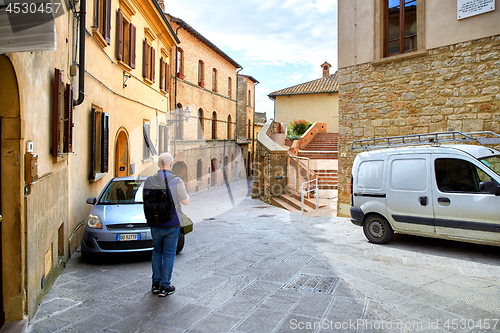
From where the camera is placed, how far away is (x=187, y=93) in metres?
25.0

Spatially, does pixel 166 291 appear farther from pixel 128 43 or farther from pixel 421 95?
pixel 128 43

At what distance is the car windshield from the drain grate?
10.2 ft

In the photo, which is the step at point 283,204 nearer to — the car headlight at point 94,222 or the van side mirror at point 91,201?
the van side mirror at point 91,201

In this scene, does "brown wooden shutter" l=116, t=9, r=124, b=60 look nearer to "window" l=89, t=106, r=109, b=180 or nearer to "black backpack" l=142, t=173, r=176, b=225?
"window" l=89, t=106, r=109, b=180

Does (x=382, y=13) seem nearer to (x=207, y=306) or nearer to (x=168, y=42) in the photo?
(x=207, y=306)

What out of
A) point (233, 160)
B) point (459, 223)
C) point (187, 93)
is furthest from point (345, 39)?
point (233, 160)

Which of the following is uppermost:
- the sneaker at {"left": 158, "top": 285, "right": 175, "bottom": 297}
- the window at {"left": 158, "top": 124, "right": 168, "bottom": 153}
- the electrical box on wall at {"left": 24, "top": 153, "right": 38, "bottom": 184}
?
the window at {"left": 158, "top": 124, "right": 168, "bottom": 153}

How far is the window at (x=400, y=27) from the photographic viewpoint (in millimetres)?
9445

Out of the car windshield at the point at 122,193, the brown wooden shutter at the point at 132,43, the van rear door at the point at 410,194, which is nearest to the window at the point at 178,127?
the brown wooden shutter at the point at 132,43

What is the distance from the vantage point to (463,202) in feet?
19.4

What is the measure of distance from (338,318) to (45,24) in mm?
3573

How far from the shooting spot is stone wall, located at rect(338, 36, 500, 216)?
815 centimetres

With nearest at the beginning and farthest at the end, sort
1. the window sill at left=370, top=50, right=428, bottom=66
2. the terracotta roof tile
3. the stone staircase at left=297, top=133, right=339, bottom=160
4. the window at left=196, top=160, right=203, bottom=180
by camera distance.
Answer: the window sill at left=370, top=50, right=428, bottom=66 < the stone staircase at left=297, top=133, right=339, bottom=160 < the window at left=196, top=160, right=203, bottom=180 < the terracotta roof tile

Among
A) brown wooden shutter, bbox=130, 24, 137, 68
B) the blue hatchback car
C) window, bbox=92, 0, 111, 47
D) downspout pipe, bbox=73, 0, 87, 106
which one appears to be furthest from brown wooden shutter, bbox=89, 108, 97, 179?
brown wooden shutter, bbox=130, 24, 137, 68
